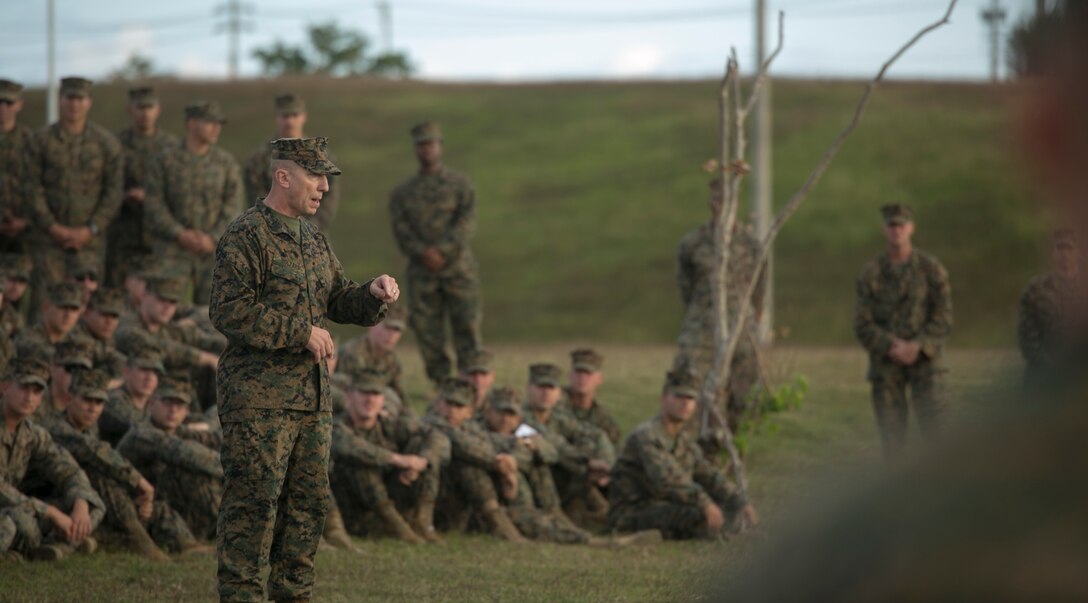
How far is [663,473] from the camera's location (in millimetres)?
9531

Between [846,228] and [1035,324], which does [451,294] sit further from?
[846,228]

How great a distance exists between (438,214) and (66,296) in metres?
4.01

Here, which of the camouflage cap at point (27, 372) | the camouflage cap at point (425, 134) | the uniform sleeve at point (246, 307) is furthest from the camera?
the camouflage cap at point (425, 134)

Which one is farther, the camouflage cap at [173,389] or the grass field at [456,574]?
the camouflage cap at [173,389]

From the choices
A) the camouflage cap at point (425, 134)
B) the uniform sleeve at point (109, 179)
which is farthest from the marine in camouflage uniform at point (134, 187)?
the camouflage cap at point (425, 134)

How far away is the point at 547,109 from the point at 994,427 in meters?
40.0

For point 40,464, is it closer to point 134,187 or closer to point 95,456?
point 95,456

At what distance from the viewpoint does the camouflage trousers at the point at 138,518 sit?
7.94m

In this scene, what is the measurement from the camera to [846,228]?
94.7ft

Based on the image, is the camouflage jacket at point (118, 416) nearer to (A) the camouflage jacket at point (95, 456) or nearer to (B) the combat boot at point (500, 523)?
(A) the camouflage jacket at point (95, 456)

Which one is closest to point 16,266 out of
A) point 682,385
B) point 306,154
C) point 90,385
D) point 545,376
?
point 90,385

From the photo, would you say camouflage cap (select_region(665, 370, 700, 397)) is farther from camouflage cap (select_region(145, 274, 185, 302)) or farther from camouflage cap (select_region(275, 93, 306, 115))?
camouflage cap (select_region(275, 93, 306, 115))

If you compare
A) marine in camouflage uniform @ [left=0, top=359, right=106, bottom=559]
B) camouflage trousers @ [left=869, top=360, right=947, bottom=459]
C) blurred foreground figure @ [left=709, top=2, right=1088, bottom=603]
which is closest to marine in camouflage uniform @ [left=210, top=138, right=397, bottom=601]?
marine in camouflage uniform @ [left=0, top=359, right=106, bottom=559]

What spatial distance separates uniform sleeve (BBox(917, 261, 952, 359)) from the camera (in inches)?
440
